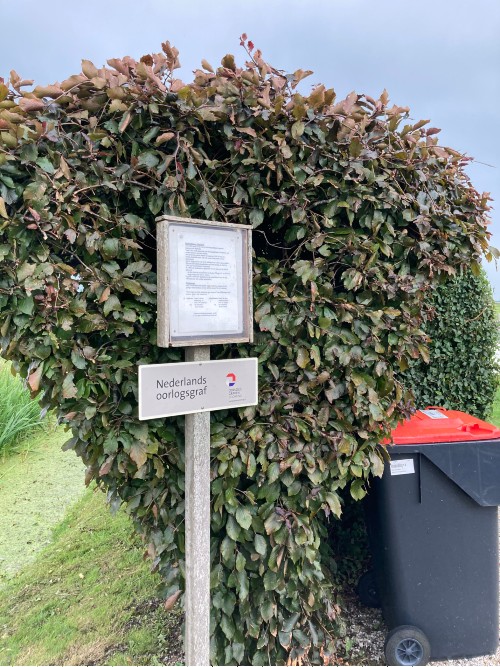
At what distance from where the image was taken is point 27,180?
6.26ft

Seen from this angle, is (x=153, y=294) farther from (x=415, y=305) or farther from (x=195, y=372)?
(x=415, y=305)

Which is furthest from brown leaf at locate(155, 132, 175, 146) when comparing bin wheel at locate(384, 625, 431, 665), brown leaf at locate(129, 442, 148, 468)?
bin wheel at locate(384, 625, 431, 665)

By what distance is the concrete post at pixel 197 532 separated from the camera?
6.98ft

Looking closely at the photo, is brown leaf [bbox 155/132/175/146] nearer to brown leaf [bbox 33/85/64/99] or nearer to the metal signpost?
the metal signpost

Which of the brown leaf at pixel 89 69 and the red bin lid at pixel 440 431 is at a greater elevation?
the brown leaf at pixel 89 69

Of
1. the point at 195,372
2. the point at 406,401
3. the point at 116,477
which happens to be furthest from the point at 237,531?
the point at 406,401

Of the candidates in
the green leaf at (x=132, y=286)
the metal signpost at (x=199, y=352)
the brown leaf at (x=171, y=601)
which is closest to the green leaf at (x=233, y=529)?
the metal signpost at (x=199, y=352)

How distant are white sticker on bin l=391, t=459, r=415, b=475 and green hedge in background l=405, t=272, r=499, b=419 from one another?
1398mm

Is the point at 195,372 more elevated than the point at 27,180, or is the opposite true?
the point at 27,180

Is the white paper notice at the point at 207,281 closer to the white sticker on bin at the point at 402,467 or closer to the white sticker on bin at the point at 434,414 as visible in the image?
the white sticker on bin at the point at 402,467

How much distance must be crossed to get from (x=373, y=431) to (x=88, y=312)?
1.41 metres

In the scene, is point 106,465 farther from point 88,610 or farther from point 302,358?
point 88,610

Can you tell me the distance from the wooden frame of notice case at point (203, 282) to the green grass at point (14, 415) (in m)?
4.77

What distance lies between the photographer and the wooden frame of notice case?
6.50ft
